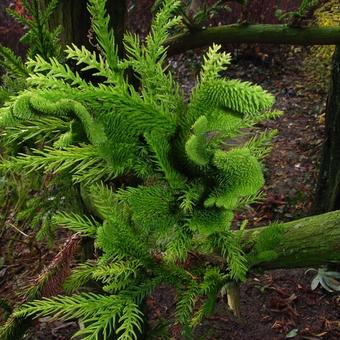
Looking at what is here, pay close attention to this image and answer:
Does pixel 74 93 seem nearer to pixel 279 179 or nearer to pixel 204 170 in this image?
pixel 204 170

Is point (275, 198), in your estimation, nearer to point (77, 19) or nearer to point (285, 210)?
point (285, 210)

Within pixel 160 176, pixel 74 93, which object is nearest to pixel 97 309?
pixel 160 176

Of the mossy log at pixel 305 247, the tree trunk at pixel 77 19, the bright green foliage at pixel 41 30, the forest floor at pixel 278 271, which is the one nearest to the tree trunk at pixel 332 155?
the forest floor at pixel 278 271

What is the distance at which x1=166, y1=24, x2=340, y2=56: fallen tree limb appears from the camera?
184 centimetres

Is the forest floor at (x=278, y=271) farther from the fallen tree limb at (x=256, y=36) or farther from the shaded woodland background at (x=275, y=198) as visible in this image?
the fallen tree limb at (x=256, y=36)

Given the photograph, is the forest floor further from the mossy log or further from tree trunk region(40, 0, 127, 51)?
tree trunk region(40, 0, 127, 51)

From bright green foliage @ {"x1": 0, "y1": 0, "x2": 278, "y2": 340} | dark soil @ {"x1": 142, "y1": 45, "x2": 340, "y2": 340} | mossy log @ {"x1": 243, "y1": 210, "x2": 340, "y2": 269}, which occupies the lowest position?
dark soil @ {"x1": 142, "y1": 45, "x2": 340, "y2": 340}

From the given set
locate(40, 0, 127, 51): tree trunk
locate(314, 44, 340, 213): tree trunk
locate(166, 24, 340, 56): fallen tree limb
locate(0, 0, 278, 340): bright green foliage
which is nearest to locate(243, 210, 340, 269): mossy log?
locate(0, 0, 278, 340): bright green foliage

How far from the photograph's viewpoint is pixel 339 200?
12.8 feet

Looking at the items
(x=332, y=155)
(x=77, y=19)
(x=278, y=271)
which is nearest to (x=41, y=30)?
(x=77, y=19)

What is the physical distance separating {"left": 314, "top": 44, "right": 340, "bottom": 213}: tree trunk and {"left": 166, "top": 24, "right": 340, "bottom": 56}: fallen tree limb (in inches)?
74.5

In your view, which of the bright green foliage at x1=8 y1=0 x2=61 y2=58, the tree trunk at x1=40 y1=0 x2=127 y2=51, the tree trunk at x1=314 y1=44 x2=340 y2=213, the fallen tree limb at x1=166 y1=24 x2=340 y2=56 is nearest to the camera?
the bright green foliage at x1=8 y1=0 x2=61 y2=58

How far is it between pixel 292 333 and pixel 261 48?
543 centimetres

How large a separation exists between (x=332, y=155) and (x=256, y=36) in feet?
7.11
